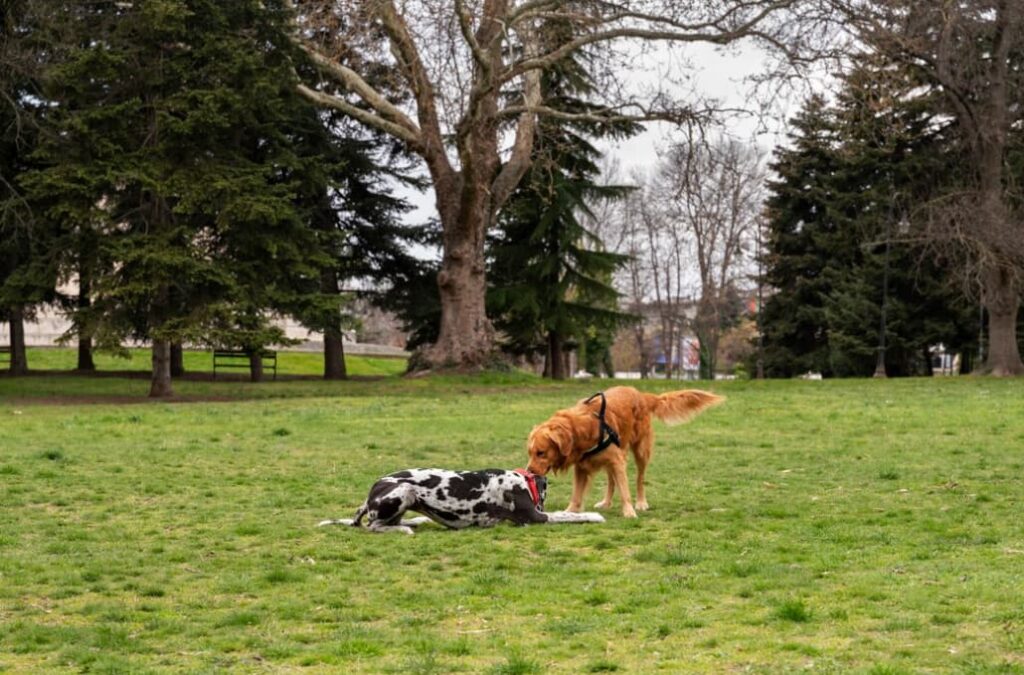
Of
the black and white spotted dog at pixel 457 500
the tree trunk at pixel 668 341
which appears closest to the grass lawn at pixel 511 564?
the black and white spotted dog at pixel 457 500

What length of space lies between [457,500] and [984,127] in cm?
3151

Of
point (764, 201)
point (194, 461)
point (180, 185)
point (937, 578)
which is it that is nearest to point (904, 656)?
point (937, 578)

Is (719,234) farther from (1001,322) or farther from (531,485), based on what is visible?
(531,485)

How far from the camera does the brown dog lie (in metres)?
10.3

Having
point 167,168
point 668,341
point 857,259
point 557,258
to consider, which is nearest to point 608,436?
point 167,168

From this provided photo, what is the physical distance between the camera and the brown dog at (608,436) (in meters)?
10.3

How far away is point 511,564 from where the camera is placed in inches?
348

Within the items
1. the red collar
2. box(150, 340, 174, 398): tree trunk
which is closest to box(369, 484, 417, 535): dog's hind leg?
the red collar

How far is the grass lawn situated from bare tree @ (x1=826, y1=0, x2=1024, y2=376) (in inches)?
704

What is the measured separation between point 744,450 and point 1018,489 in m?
4.82

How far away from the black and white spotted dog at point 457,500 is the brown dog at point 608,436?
298 millimetres

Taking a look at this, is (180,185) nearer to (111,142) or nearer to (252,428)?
(111,142)

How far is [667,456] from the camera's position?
16.0 m

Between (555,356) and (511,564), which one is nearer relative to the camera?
(511,564)
